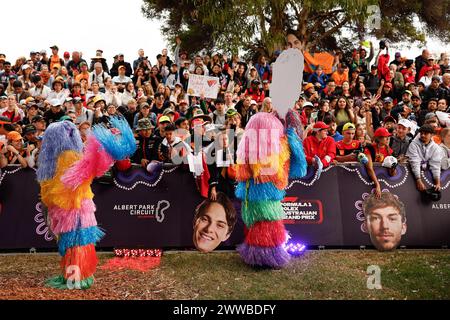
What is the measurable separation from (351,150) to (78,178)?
3995 mm

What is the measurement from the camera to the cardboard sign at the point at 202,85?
10625mm

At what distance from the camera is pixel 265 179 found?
5.50 metres

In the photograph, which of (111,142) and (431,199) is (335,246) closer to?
(431,199)

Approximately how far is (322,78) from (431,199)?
6.13m

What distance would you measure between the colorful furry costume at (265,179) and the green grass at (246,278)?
0.82 feet

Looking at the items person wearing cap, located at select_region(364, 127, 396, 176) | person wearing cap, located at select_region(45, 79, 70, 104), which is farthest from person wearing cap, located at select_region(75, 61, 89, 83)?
person wearing cap, located at select_region(364, 127, 396, 176)

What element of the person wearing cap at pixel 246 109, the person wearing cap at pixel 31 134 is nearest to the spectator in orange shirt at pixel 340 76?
the person wearing cap at pixel 246 109

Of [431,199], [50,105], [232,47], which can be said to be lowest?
[431,199]

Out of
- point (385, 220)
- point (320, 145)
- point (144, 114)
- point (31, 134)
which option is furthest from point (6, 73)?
point (385, 220)

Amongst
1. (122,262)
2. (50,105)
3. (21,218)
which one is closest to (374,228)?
(122,262)

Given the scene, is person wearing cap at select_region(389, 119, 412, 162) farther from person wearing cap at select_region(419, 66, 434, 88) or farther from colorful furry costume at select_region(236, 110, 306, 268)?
person wearing cap at select_region(419, 66, 434, 88)

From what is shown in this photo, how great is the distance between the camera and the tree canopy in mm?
15383

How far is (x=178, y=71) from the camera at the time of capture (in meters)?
12.2

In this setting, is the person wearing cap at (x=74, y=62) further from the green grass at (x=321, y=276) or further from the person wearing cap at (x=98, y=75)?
the green grass at (x=321, y=276)
